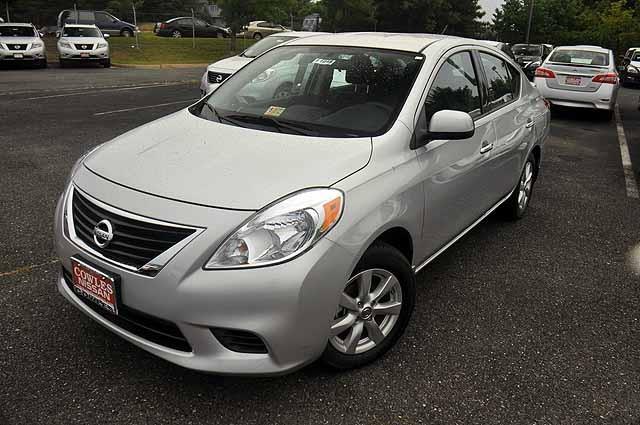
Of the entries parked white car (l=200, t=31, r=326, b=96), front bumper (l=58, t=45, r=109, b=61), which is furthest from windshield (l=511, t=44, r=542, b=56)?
front bumper (l=58, t=45, r=109, b=61)

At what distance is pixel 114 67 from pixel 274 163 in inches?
816

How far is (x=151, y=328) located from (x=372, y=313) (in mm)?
1030

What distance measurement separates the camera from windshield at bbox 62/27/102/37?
66.0ft

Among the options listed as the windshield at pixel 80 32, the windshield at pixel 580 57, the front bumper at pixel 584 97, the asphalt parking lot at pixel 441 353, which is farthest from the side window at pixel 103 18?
the asphalt parking lot at pixel 441 353

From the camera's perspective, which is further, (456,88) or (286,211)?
(456,88)

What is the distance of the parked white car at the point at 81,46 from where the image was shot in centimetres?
1927

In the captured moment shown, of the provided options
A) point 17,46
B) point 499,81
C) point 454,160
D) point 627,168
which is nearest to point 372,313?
point 454,160

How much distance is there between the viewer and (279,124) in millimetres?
3139

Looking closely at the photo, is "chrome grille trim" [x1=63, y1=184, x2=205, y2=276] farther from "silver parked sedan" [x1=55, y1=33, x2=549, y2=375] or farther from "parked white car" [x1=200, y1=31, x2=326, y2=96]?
"parked white car" [x1=200, y1=31, x2=326, y2=96]

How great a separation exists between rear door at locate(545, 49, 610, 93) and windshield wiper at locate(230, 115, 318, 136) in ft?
31.9

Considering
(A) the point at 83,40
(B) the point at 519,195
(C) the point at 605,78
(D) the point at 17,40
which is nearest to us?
(B) the point at 519,195

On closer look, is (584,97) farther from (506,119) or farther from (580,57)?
(506,119)

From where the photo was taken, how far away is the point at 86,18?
3098 centimetres

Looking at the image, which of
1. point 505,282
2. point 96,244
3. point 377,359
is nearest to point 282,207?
point 96,244
